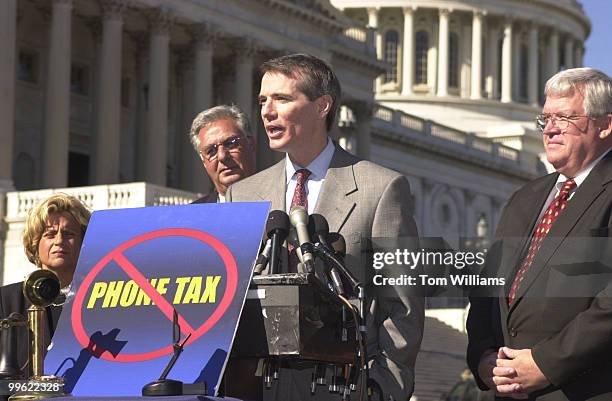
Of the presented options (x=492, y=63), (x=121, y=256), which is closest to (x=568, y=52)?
(x=492, y=63)

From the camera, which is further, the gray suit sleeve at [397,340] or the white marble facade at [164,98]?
the white marble facade at [164,98]

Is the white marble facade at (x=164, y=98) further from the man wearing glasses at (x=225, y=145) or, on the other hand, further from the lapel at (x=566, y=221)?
the lapel at (x=566, y=221)

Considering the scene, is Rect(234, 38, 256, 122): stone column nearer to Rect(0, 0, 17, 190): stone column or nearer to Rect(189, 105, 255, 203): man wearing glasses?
Rect(0, 0, 17, 190): stone column

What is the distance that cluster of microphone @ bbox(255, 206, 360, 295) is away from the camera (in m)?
7.71

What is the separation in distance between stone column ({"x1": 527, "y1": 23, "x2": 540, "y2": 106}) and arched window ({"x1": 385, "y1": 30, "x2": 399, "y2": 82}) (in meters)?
11.7

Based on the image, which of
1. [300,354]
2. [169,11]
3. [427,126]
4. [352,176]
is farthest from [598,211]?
[427,126]

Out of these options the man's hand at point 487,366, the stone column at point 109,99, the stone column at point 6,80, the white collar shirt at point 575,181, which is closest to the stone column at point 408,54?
the stone column at point 109,99

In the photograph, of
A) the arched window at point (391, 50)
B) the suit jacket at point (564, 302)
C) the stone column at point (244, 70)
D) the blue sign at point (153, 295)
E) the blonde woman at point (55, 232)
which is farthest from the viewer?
the arched window at point (391, 50)

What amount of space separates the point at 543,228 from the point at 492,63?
115m

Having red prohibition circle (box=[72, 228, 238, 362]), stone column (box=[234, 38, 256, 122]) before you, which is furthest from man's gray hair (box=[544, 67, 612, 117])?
stone column (box=[234, 38, 256, 122])

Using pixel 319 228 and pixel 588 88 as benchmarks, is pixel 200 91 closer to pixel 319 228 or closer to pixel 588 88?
pixel 588 88

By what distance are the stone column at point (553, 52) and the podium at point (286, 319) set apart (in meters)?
122

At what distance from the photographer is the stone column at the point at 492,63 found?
12194cm

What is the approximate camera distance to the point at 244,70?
2520 inches
